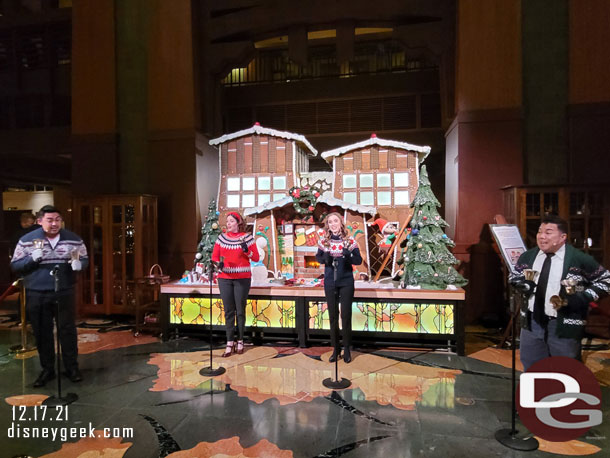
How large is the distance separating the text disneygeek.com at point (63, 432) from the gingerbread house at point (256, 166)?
4451 millimetres

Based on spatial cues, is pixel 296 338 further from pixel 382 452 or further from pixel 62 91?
pixel 62 91

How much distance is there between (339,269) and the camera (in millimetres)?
4754

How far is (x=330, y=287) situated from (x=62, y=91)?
30.5 feet

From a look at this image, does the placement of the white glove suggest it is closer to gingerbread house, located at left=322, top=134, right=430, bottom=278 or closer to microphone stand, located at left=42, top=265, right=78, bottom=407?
microphone stand, located at left=42, top=265, right=78, bottom=407

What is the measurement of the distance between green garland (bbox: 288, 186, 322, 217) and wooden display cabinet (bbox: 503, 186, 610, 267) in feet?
10.8

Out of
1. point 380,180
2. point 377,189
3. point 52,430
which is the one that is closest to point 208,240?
point 377,189

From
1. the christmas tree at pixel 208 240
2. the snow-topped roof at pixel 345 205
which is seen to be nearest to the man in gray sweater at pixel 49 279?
the christmas tree at pixel 208 240

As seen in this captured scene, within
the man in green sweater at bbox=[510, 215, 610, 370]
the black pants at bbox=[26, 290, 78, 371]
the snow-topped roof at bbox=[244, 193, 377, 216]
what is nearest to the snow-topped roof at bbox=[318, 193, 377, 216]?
the snow-topped roof at bbox=[244, 193, 377, 216]

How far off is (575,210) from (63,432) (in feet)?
24.5

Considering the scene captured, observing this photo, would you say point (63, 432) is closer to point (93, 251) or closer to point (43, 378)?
point (43, 378)

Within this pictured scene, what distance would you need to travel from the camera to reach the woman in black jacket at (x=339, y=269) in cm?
476

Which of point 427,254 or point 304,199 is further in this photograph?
point 304,199

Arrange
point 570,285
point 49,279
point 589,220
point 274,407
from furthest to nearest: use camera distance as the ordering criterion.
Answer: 1. point 589,220
2. point 49,279
3. point 274,407
4. point 570,285

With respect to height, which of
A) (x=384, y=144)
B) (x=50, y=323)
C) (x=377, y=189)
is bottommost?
(x=50, y=323)
